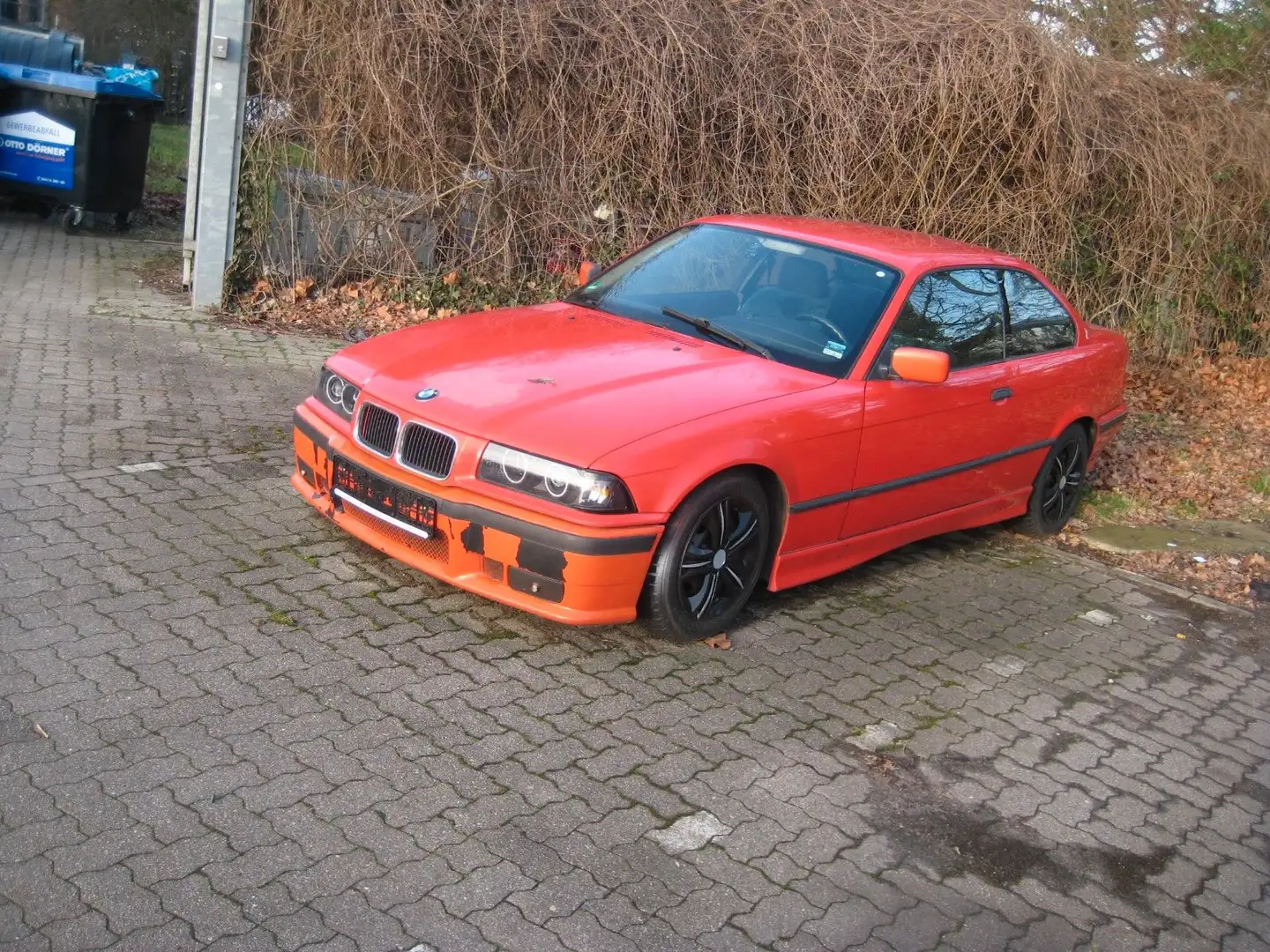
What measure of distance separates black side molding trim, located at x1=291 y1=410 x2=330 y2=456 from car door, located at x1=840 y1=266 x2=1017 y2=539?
2120 mm

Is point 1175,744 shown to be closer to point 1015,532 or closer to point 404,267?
point 1015,532

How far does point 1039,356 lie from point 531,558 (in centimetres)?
323

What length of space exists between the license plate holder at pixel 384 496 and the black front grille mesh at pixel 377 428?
0.33ft

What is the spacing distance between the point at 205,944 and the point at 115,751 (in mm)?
911

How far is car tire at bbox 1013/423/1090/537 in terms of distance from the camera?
6566 mm

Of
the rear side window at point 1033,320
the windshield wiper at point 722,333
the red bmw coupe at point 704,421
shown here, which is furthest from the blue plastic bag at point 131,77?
the rear side window at point 1033,320

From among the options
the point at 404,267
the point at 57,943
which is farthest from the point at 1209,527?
the point at 57,943

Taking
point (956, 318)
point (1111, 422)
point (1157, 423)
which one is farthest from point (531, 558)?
point (1157, 423)

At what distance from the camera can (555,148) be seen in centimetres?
973

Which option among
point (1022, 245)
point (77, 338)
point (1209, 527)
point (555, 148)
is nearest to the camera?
point (1209, 527)

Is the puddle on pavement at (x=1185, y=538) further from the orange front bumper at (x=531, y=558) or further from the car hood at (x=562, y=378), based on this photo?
the orange front bumper at (x=531, y=558)

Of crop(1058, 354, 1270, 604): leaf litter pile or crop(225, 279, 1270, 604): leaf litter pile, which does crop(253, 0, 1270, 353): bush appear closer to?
crop(225, 279, 1270, 604): leaf litter pile

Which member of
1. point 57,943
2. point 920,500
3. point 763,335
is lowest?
point 57,943

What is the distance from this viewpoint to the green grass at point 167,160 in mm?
15883
